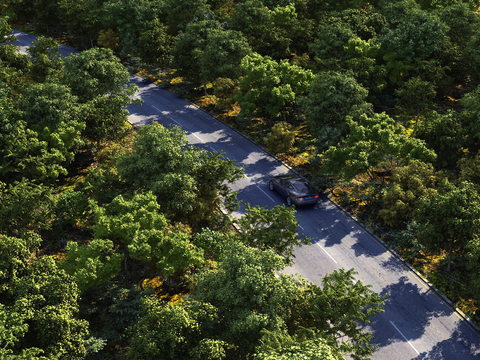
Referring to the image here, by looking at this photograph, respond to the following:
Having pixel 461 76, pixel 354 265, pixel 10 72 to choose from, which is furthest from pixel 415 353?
pixel 10 72

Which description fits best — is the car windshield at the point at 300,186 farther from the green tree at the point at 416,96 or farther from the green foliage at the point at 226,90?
the green foliage at the point at 226,90

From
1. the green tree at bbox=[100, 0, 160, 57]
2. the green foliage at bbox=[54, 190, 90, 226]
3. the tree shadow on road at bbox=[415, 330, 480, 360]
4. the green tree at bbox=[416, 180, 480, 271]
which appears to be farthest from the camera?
the green tree at bbox=[100, 0, 160, 57]

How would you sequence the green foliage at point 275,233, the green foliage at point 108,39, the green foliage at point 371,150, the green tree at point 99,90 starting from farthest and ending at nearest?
the green foliage at point 108,39, the green tree at point 99,90, the green foliage at point 371,150, the green foliage at point 275,233

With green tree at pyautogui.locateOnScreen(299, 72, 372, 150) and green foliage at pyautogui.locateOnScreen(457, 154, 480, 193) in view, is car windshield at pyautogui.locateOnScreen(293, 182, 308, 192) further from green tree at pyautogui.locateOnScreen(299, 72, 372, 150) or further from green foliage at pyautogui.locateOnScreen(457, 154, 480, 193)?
green foliage at pyautogui.locateOnScreen(457, 154, 480, 193)

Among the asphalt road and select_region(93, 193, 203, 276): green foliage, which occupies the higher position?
select_region(93, 193, 203, 276): green foliage

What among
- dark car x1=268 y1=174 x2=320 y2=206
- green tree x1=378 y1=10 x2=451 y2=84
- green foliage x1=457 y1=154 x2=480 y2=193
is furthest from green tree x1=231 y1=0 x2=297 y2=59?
green foliage x1=457 y1=154 x2=480 y2=193

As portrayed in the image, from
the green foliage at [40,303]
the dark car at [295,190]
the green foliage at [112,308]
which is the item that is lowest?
the green foliage at [112,308]

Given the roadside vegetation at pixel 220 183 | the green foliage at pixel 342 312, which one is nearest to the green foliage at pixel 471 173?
the roadside vegetation at pixel 220 183

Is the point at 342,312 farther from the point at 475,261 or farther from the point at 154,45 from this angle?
the point at 154,45
